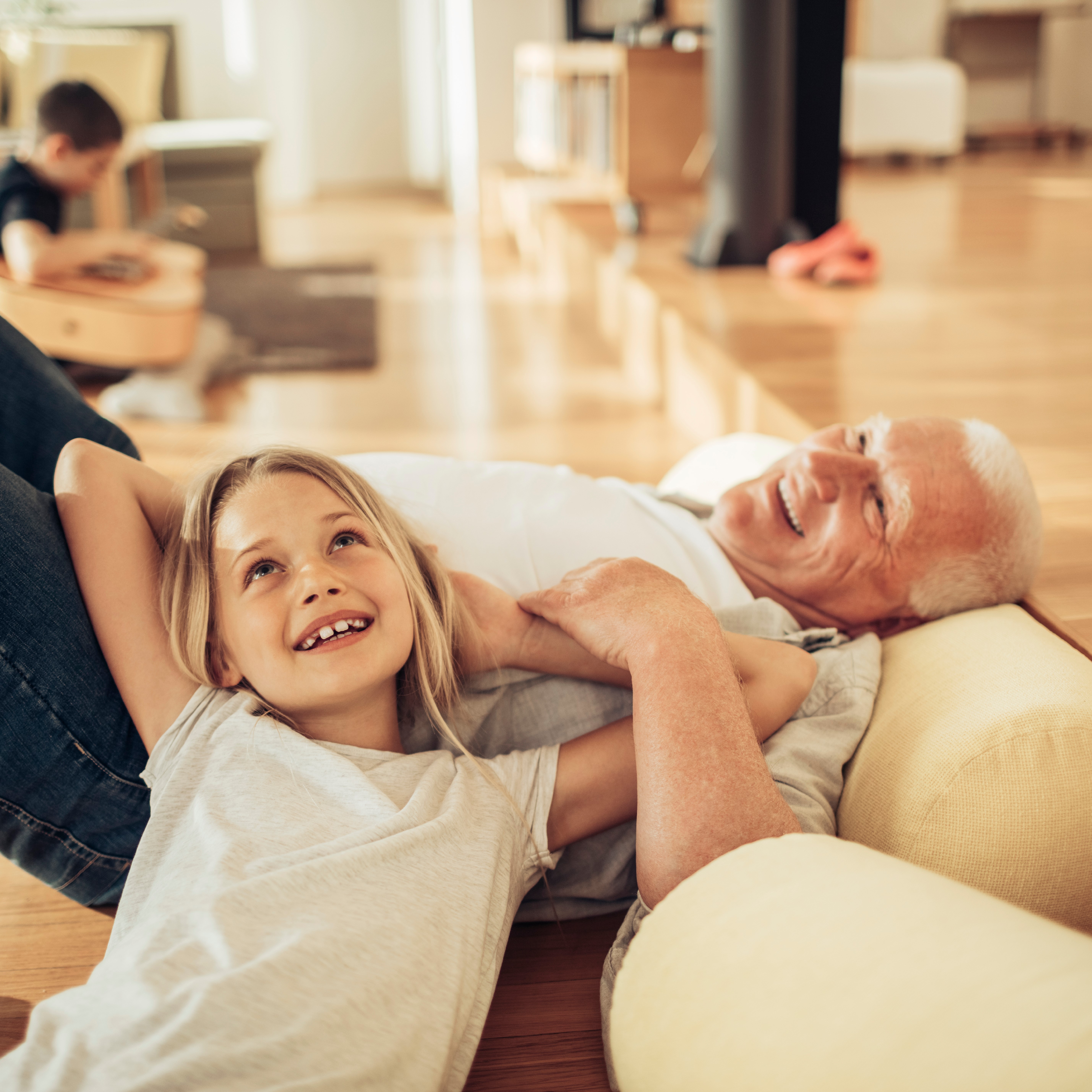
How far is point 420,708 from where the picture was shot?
1030 millimetres

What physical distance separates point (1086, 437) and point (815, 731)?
1.14 m

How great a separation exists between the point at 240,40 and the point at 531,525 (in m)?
7.56

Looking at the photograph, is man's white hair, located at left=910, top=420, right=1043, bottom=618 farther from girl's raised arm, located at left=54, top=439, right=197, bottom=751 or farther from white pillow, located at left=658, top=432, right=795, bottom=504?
girl's raised arm, located at left=54, top=439, right=197, bottom=751

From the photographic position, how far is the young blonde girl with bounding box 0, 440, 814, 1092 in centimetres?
69

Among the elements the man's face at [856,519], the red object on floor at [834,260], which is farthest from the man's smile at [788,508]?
the red object on floor at [834,260]

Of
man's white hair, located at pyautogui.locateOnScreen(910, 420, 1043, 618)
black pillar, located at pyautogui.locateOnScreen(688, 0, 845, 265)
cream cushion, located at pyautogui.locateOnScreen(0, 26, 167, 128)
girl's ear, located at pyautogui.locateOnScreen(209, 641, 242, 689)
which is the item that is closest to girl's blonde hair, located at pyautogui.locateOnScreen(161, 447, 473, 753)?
girl's ear, located at pyautogui.locateOnScreen(209, 641, 242, 689)

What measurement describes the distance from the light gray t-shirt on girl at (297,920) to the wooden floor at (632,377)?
0.42 feet

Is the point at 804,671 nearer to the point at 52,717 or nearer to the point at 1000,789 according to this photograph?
the point at 1000,789

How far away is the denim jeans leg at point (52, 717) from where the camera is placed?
3.08ft

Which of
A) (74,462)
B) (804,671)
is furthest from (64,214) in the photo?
(804,671)

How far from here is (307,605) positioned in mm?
899

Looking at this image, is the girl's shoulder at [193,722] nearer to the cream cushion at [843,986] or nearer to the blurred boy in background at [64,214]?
the cream cushion at [843,986]

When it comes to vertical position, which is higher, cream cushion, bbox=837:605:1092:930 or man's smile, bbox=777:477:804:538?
man's smile, bbox=777:477:804:538

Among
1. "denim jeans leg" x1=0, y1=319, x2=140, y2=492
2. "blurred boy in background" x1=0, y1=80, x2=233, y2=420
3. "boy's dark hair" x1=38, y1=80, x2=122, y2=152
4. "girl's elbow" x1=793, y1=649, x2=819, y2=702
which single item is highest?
"boy's dark hair" x1=38, y1=80, x2=122, y2=152
